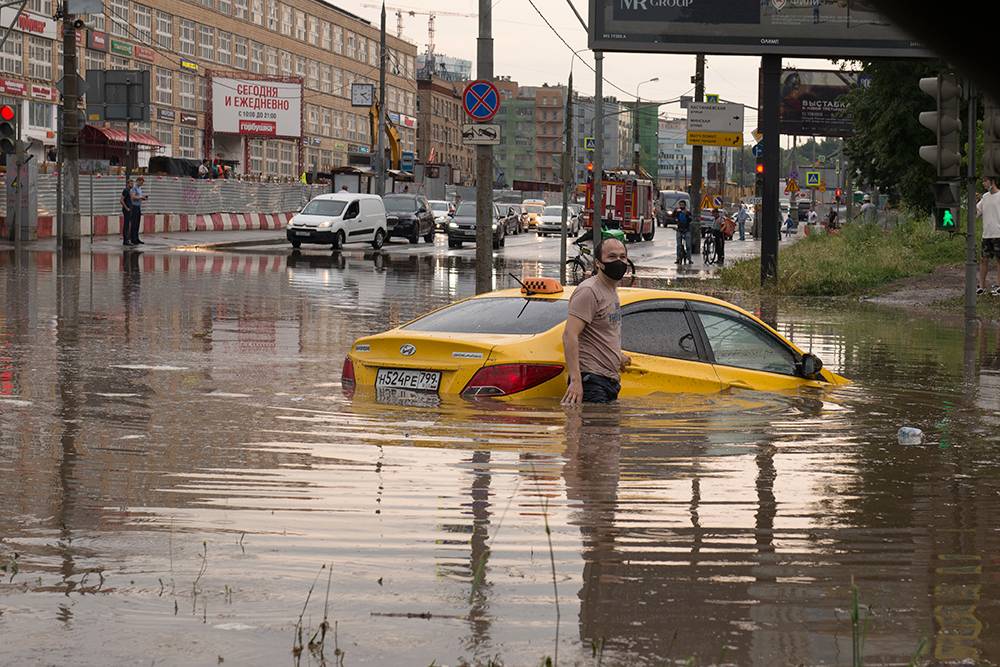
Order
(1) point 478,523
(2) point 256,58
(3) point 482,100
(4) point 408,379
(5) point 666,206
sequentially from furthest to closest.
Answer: (5) point 666,206
(2) point 256,58
(3) point 482,100
(4) point 408,379
(1) point 478,523

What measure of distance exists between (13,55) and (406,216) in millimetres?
20663

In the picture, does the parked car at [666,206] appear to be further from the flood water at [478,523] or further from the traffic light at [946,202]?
the flood water at [478,523]

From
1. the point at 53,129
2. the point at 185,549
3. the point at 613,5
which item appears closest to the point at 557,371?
the point at 185,549

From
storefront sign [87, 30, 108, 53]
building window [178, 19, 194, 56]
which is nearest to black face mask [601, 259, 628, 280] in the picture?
storefront sign [87, 30, 108, 53]

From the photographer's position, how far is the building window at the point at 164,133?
267ft

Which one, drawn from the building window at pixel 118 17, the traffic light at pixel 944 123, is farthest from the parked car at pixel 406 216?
the traffic light at pixel 944 123

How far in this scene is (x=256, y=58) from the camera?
9781 centimetres

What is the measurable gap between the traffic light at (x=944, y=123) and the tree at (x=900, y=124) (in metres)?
19.8

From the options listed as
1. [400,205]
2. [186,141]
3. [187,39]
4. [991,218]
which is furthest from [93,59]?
[991,218]

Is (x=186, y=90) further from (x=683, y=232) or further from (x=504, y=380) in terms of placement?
(x=504, y=380)

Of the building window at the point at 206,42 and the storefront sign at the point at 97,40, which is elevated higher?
the building window at the point at 206,42

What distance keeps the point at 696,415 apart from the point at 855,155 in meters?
34.6

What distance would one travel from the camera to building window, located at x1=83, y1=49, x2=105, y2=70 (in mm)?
72875

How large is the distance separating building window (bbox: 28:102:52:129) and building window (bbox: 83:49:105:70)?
3961mm
